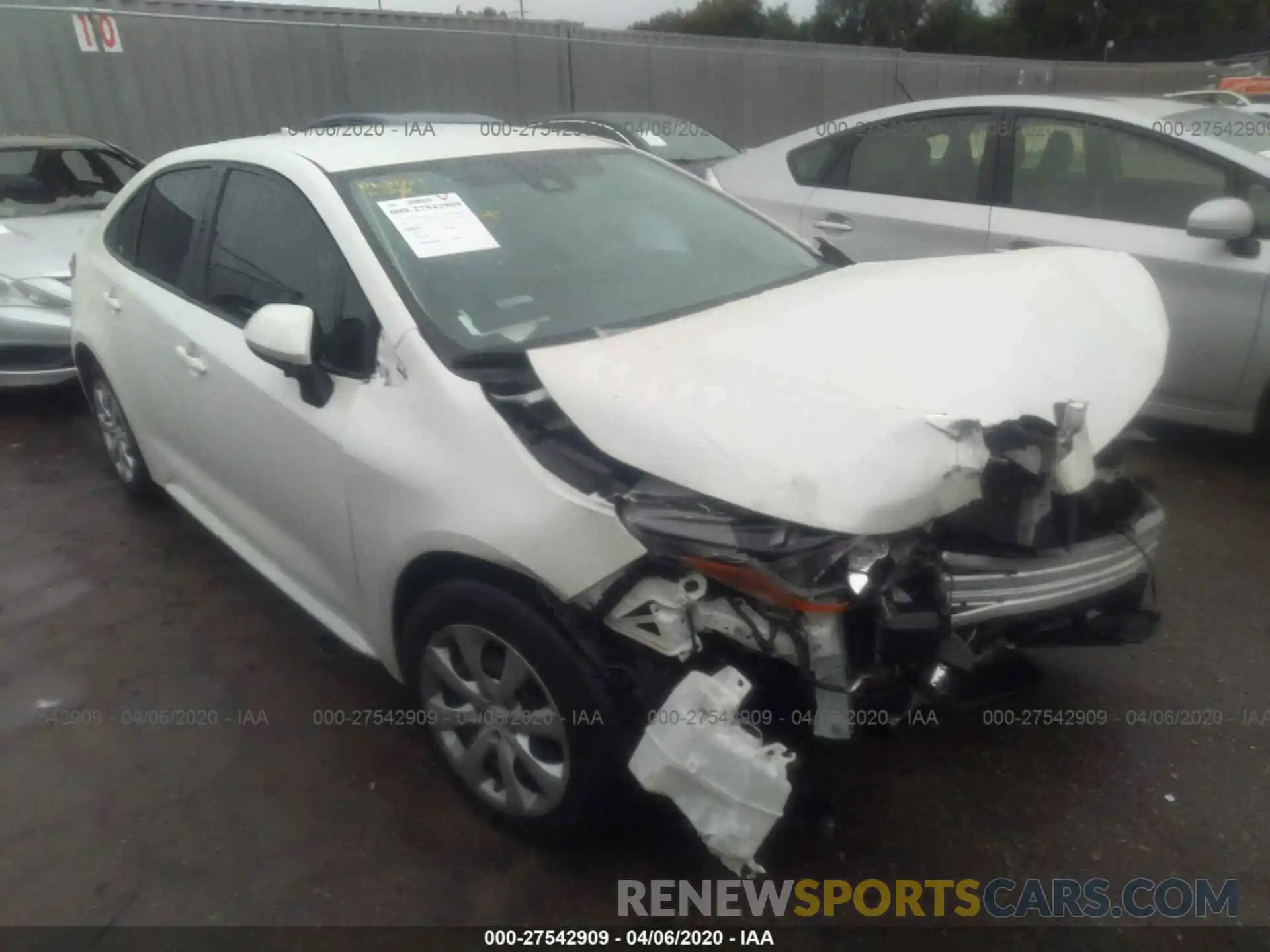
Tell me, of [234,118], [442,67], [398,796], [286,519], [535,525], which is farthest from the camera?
[442,67]

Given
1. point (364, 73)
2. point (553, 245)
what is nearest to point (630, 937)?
point (553, 245)

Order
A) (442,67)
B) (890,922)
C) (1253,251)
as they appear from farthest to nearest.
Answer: (442,67) → (1253,251) → (890,922)

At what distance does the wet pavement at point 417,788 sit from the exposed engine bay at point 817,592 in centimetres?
Result: 53

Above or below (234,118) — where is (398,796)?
below

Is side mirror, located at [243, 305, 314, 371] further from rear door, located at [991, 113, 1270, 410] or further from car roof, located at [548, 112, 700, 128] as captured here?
car roof, located at [548, 112, 700, 128]

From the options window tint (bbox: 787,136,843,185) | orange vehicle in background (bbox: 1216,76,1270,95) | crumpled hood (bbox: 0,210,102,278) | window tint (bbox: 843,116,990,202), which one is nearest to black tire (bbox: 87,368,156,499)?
crumpled hood (bbox: 0,210,102,278)

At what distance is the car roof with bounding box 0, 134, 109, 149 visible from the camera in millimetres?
6543

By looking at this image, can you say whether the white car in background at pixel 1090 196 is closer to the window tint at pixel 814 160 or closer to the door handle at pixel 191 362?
the window tint at pixel 814 160

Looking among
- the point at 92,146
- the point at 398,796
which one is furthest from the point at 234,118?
the point at 398,796

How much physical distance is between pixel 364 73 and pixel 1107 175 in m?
9.66

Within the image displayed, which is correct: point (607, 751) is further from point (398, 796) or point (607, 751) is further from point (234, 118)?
point (234, 118)

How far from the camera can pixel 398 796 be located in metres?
2.61

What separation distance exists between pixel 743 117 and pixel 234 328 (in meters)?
14.9

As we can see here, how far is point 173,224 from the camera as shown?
347 cm
